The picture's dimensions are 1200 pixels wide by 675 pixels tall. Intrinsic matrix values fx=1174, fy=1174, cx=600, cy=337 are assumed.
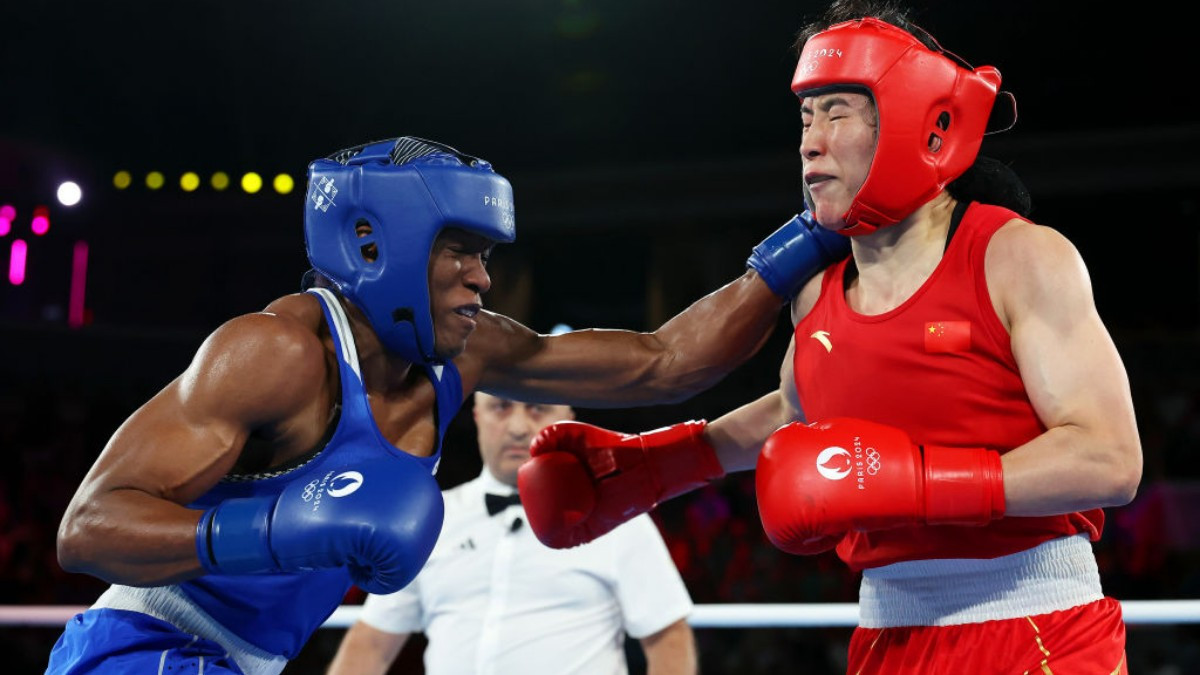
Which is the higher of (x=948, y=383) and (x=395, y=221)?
(x=395, y=221)

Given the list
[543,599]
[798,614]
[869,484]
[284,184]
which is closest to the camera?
[869,484]

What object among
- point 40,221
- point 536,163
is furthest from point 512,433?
point 40,221

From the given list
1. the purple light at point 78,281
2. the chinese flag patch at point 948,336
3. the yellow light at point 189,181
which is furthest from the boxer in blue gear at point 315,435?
the purple light at point 78,281

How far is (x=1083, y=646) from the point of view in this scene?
178 centimetres

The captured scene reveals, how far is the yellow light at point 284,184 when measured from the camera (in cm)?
977

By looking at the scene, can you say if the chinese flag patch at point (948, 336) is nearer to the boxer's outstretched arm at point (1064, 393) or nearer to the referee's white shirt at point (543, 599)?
the boxer's outstretched arm at point (1064, 393)

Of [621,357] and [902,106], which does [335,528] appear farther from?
[902,106]

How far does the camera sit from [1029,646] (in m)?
1.79

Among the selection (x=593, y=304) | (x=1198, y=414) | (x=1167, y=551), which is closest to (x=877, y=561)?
(x=1167, y=551)

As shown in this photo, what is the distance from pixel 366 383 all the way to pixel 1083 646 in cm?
133

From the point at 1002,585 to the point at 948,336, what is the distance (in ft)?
1.31

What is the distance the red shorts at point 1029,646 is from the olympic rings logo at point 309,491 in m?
0.99

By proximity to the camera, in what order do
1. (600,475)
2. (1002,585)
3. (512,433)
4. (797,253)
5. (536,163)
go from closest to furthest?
(1002,585) → (797,253) → (600,475) → (512,433) → (536,163)

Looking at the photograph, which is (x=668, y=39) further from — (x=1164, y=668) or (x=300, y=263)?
(x=1164, y=668)
